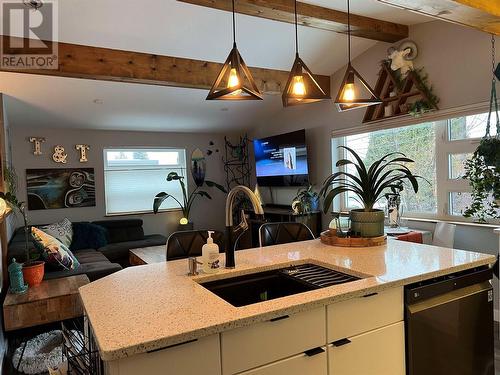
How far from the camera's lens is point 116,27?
3.29m

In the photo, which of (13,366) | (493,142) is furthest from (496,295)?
(13,366)

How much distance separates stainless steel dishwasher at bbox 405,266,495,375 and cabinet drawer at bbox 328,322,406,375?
0.18 ft

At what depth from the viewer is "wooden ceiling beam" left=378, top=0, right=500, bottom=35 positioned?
197 centimetres

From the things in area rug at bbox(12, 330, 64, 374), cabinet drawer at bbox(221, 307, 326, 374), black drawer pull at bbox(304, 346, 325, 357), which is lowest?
area rug at bbox(12, 330, 64, 374)

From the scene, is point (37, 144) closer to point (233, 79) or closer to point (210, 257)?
point (233, 79)

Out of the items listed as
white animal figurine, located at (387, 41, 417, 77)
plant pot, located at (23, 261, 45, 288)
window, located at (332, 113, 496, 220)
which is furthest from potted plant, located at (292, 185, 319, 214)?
plant pot, located at (23, 261, 45, 288)

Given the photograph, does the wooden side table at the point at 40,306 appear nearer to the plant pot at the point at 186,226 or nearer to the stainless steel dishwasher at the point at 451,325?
the stainless steel dishwasher at the point at 451,325

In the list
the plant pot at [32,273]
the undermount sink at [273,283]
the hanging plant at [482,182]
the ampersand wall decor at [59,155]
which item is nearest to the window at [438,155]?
the hanging plant at [482,182]

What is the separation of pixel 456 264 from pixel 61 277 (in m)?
3.37

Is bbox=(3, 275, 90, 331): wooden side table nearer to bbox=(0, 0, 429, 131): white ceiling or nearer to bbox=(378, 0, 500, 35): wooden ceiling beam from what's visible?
bbox=(0, 0, 429, 131): white ceiling

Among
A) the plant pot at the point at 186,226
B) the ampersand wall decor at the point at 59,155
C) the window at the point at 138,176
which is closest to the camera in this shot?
the ampersand wall decor at the point at 59,155

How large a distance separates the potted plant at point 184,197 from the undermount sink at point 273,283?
14.3 feet

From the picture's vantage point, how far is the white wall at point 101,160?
5.20 metres

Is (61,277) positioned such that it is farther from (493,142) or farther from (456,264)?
(493,142)
